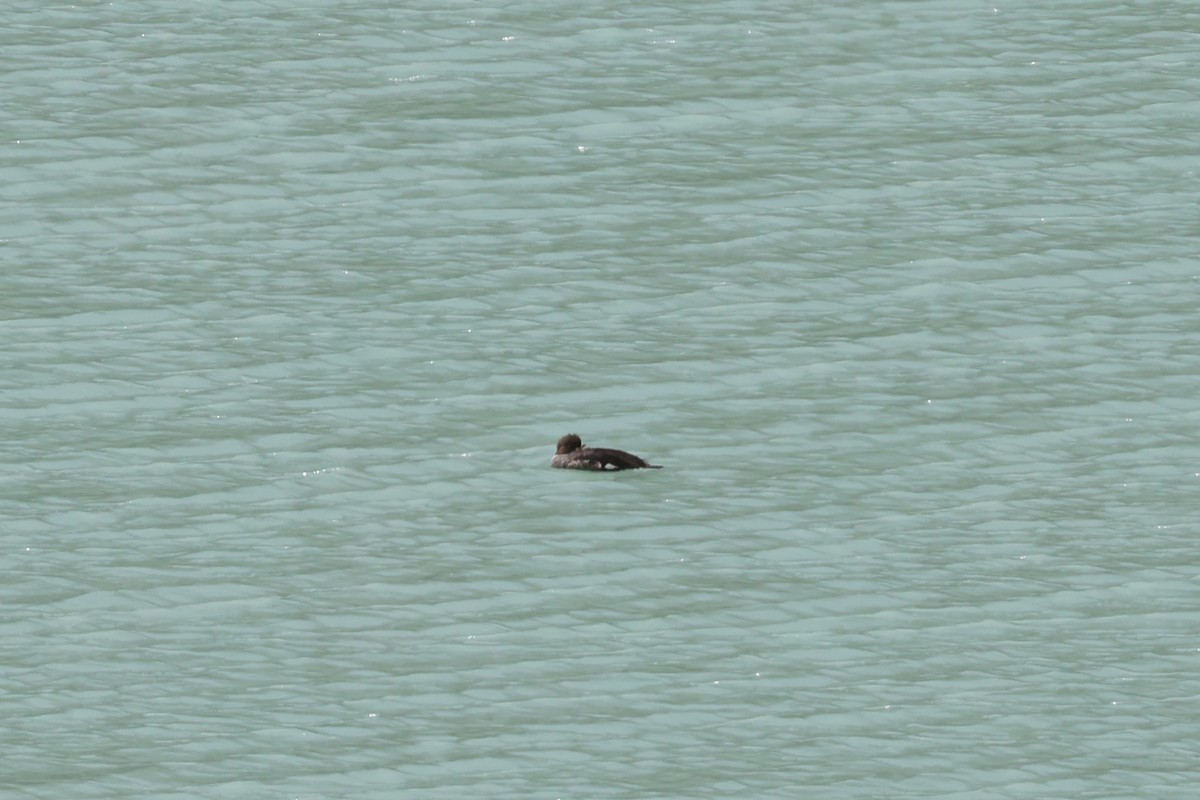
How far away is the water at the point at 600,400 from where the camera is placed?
2500 cm

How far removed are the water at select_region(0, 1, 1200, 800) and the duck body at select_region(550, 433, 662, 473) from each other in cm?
20

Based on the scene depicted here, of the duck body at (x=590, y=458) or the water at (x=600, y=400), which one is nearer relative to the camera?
the water at (x=600, y=400)

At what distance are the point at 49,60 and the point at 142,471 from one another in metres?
14.6

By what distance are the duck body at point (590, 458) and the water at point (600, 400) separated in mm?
201

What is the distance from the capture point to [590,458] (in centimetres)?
3044

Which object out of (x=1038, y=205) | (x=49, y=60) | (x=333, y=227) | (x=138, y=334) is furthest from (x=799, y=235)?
(x=49, y=60)

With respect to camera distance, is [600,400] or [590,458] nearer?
[590,458]

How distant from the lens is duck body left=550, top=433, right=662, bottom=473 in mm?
30406

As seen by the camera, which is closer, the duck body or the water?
the water

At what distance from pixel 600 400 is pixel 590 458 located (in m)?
2.42

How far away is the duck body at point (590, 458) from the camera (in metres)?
30.4

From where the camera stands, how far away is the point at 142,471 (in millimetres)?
30750

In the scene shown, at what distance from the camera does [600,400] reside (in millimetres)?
32781

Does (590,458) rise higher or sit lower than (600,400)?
higher
